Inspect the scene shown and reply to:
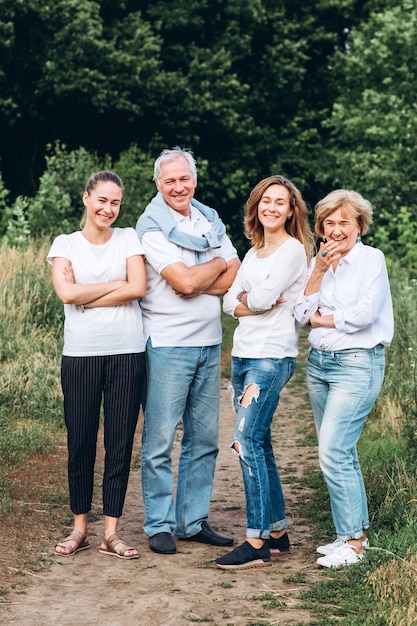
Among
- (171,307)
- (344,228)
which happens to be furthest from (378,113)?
(344,228)

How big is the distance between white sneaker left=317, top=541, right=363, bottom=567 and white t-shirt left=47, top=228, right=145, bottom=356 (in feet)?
4.94

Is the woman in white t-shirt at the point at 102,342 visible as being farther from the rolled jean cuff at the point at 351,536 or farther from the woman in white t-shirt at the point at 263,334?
the rolled jean cuff at the point at 351,536

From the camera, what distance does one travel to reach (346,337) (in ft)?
16.5

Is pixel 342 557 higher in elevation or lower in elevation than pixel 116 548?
higher

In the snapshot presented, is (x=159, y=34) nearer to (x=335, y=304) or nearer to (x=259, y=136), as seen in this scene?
(x=259, y=136)

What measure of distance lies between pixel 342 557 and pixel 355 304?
132cm

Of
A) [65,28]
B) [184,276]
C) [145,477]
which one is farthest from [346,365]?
[65,28]

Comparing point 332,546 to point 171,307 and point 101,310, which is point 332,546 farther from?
point 101,310

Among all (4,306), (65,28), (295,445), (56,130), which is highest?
(65,28)

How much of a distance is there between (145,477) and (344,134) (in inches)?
921

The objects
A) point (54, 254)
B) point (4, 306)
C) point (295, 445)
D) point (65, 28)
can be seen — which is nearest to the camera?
point (54, 254)

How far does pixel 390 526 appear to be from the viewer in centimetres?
555

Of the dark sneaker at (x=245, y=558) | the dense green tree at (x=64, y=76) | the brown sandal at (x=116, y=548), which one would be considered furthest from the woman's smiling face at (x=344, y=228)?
the dense green tree at (x=64, y=76)

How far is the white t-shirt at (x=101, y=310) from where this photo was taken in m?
5.34
